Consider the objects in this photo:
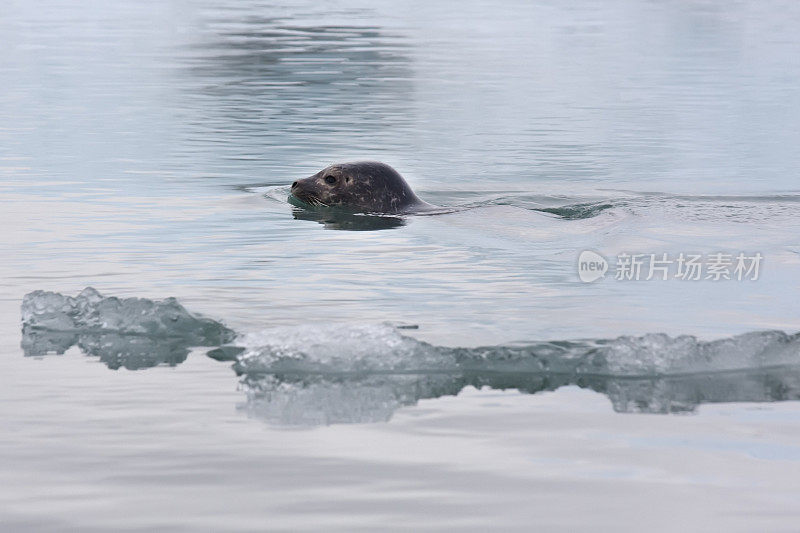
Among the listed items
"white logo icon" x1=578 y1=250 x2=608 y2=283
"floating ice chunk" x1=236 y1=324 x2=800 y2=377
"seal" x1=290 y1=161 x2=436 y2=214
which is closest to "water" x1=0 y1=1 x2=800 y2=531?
"floating ice chunk" x1=236 y1=324 x2=800 y2=377

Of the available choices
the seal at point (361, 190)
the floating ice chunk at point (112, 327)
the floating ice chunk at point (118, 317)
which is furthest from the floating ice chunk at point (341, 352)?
the seal at point (361, 190)

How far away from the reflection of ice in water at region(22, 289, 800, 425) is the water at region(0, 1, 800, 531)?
23 mm

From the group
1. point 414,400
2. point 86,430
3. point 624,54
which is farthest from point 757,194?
point 624,54

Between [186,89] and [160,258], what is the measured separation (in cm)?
1746

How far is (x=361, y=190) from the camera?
51.2 ft

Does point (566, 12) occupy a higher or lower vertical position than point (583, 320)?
higher

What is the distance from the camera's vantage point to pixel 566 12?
62.9 metres

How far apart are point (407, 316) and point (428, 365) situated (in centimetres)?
158

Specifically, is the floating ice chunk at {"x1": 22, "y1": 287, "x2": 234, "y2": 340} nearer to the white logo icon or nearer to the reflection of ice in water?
the reflection of ice in water

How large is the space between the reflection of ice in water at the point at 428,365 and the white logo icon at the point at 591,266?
253cm

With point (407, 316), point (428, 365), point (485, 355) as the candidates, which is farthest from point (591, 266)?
point (428, 365)

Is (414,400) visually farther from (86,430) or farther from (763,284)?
(763,284)

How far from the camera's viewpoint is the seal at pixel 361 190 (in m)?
15.4

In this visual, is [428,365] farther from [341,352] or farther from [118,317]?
[118,317]
